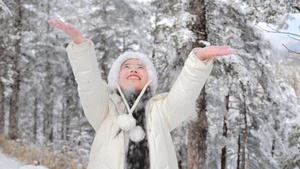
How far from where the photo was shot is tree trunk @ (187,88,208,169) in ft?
23.8

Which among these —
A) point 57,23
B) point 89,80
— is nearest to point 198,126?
point 89,80

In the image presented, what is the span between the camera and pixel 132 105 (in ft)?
9.70

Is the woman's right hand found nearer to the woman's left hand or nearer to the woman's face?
the woman's face

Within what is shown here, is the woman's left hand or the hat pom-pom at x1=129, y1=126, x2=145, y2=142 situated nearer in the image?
the woman's left hand

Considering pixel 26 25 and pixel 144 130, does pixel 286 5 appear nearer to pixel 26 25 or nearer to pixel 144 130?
pixel 144 130

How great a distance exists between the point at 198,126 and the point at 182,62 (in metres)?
1.98

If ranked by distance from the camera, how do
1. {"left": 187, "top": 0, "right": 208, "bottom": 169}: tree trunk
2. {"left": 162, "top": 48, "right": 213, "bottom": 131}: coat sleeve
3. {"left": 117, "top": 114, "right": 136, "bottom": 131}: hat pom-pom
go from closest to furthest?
{"left": 162, "top": 48, "right": 213, "bottom": 131}: coat sleeve
{"left": 117, "top": 114, "right": 136, "bottom": 131}: hat pom-pom
{"left": 187, "top": 0, "right": 208, "bottom": 169}: tree trunk

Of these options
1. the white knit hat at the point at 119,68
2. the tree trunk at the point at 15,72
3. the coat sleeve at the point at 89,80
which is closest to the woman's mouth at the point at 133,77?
the white knit hat at the point at 119,68

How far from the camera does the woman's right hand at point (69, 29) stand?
212cm

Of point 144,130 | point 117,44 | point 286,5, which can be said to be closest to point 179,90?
point 144,130

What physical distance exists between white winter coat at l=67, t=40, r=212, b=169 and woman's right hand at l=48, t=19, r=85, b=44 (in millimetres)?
57

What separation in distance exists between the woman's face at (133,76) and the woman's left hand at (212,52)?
2.74 ft

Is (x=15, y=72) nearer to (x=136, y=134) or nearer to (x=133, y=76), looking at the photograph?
(x=133, y=76)

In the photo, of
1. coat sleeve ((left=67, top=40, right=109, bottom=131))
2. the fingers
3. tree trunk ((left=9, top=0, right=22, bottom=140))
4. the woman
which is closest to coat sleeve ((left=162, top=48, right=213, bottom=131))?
the woman
